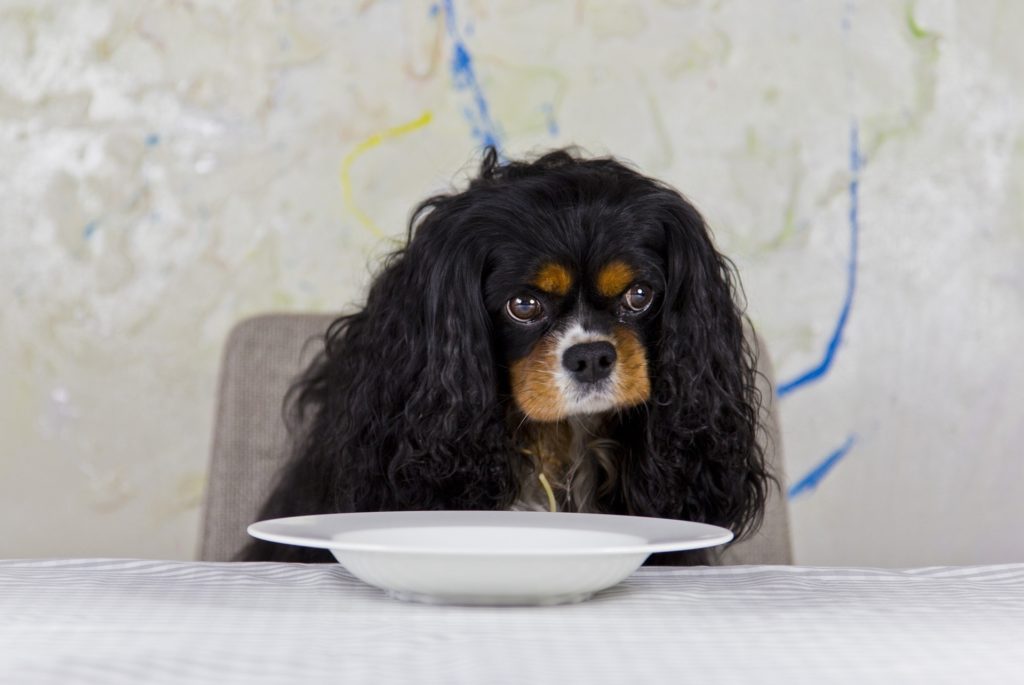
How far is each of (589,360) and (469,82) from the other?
133 cm

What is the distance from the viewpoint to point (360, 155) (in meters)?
2.58

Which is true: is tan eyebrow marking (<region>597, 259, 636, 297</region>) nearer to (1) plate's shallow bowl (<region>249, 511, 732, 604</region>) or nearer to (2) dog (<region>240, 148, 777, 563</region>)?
(2) dog (<region>240, 148, 777, 563</region>)

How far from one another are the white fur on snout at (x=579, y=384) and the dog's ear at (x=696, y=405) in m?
0.12

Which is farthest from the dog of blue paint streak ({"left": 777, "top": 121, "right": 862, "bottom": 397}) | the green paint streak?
the green paint streak

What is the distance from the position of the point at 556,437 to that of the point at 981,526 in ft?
5.08

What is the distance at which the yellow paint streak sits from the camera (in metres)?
2.58

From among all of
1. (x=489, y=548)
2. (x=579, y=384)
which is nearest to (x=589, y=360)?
(x=579, y=384)

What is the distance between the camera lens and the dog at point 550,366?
1.45m

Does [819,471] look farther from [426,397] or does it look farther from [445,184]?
[426,397]

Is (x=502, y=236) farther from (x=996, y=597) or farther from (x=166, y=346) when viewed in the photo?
(x=166, y=346)

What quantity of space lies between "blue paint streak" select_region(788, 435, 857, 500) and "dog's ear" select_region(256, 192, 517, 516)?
1312 millimetres

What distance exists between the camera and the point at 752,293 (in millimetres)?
2668

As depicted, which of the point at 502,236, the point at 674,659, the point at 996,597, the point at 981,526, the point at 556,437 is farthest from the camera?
the point at 981,526

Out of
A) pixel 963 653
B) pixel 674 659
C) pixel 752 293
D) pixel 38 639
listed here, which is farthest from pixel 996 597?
pixel 752 293
